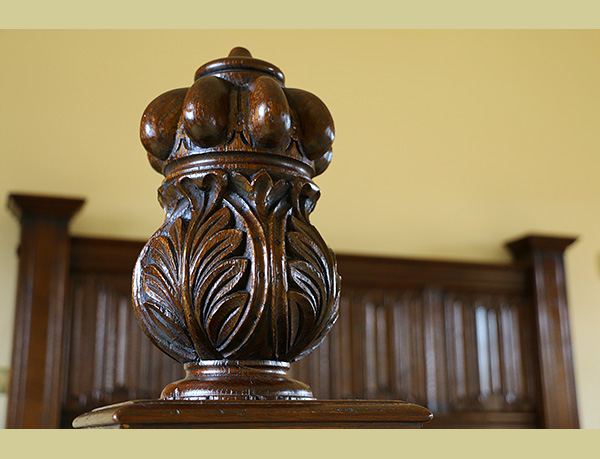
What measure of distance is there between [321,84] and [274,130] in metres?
2.91

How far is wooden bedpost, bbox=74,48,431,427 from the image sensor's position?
50 centimetres

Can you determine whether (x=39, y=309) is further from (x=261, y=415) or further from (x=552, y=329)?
(x=261, y=415)

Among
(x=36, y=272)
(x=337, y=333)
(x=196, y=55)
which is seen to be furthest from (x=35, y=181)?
(x=337, y=333)

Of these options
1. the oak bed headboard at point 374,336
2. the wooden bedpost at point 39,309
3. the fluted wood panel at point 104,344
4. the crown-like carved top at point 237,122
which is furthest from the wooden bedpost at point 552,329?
the crown-like carved top at point 237,122

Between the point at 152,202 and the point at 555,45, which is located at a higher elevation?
the point at 555,45

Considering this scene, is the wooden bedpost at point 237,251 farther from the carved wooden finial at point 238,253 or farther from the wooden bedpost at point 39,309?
the wooden bedpost at point 39,309

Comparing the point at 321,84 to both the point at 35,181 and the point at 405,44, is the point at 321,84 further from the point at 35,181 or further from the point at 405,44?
the point at 35,181

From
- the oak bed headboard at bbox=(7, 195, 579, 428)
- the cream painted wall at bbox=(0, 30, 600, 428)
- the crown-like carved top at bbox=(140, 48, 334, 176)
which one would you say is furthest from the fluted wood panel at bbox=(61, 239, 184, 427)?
the crown-like carved top at bbox=(140, 48, 334, 176)

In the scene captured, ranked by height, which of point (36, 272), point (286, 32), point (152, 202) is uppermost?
point (286, 32)

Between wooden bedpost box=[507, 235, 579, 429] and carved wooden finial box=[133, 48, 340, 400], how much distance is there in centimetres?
293

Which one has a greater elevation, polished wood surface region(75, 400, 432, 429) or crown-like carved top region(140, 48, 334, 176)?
crown-like carved top region(140, 48, 334, 176)

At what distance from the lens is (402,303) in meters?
3.11

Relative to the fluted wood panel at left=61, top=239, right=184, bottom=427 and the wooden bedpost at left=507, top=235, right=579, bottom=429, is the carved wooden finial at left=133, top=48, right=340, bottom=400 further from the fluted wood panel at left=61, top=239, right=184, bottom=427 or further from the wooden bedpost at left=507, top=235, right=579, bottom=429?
the wooden bedpost at left=507, top=235, right=579, bottom=429

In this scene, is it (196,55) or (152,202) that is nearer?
(152,202)
